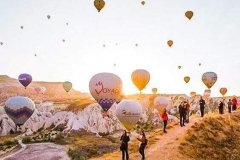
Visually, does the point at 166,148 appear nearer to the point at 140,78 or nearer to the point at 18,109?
the point at 18,109

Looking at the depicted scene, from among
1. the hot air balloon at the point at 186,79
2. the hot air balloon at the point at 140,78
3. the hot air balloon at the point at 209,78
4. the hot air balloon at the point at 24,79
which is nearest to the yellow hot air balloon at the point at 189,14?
the hot air balloon at the point at 209,78

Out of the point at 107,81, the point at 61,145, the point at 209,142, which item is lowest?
the point at 61,145

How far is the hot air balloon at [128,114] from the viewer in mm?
30844

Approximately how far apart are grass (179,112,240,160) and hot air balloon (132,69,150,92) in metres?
11.5

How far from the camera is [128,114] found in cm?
3102

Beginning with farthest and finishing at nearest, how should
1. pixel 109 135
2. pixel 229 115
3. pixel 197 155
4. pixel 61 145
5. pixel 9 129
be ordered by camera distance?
pixel 9 129 < pixel 109 135 < pixel 61 145 < pixel 229 115 < pixel 197 155

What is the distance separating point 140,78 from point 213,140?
635 inches

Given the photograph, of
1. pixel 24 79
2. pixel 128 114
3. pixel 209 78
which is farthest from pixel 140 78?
pixel 24 79

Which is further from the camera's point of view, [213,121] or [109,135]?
[109,135]

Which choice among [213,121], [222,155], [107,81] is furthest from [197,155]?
[107,81]

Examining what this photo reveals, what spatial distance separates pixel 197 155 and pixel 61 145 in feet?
127

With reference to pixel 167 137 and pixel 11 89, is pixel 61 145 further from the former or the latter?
pixel 11 89

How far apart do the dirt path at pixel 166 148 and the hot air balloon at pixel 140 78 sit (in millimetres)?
14227

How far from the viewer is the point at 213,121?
34312 millimetres
